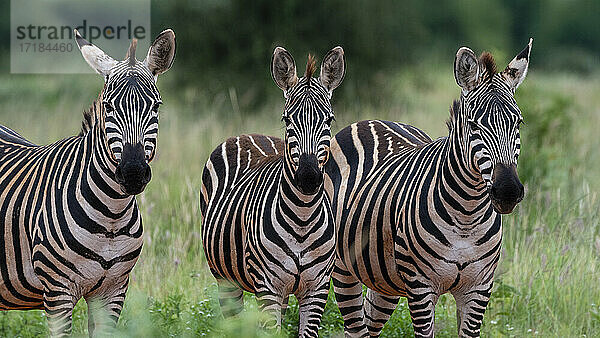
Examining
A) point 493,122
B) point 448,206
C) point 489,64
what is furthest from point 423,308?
point 489,64

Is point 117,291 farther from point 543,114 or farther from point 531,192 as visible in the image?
point 543,114

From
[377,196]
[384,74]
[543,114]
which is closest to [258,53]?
[384,74]

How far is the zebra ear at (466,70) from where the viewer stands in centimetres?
454

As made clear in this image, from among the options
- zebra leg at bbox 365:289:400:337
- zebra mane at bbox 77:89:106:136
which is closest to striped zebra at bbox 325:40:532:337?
zebra leg at bbox 365:289:400:337

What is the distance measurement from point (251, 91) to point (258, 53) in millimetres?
773

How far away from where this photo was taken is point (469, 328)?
4875 mm

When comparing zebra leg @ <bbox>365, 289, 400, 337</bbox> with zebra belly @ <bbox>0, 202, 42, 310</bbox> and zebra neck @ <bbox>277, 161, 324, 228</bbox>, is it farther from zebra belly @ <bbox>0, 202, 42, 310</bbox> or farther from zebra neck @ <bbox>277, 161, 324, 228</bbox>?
zebra belly @ <bbox>0, 202, 42, 310</bbox>

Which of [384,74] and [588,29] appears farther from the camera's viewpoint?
[588,29]

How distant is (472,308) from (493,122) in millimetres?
1213

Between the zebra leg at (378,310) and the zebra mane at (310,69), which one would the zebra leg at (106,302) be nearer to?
the zebra mane at (310,69)

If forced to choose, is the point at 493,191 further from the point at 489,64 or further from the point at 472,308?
the point at 472,308

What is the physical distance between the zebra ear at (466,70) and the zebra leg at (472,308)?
1.24 metres

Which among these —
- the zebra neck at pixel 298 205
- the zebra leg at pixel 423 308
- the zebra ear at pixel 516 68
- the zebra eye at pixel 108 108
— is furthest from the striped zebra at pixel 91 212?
the zebra ear at pixel 516 68

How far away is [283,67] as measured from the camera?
4.84m
